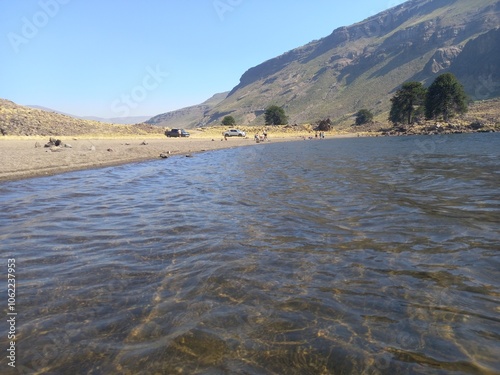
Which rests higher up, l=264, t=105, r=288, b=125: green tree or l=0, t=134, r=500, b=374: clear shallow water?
l=264, t=105, r=288, b=125: green tree

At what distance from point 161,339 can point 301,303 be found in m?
2.00

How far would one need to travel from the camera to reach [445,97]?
297ft

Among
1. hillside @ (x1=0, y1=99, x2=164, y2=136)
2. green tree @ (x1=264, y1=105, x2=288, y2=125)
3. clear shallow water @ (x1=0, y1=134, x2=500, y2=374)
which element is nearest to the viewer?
clear shallow water @ (x1=0, y1=134, x2=500, y2=374)

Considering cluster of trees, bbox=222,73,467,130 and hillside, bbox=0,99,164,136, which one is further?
cluster of trees, bbox=222,73,467,130

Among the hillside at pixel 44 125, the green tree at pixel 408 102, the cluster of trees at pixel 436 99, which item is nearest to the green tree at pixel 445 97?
the cluster of trees at pixel 436 99

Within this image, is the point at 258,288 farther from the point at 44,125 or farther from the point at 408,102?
the point at 408,102

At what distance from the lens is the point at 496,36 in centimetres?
18988

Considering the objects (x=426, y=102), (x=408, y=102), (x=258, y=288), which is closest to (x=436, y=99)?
(x=426, y=102)

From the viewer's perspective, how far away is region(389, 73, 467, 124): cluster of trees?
8999 centimetres

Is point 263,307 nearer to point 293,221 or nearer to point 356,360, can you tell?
point 356,360

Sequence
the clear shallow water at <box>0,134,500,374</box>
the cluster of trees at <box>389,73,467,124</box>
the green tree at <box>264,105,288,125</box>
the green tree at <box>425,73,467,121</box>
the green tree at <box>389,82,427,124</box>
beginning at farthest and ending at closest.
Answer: the green tree at <box>264,105,288,125</box> < the green tree at <box>389,82,427,124</box> < the cluster of trees at <box>389,73,467,124</box> < the green tree at <box>425,73,467,121</box> < the clear shallow water at <box>0,134,500,374</box>

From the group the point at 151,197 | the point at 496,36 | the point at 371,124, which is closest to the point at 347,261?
the point at 151,197

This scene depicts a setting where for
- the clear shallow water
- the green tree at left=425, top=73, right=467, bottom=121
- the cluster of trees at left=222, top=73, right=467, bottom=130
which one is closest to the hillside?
the clear shallow water

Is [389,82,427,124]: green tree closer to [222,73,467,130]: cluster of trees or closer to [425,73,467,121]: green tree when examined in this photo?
[222,73,467,130]: cluster of trees
